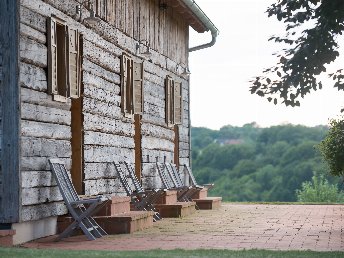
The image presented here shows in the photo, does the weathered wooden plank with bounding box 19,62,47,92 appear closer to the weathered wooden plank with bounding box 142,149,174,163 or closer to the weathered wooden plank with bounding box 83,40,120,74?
the weathered wooden plank with bounding box 83,40,120,74

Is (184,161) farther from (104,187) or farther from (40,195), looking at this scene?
(40,195)

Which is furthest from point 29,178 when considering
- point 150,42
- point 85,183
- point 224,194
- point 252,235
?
point 224,194

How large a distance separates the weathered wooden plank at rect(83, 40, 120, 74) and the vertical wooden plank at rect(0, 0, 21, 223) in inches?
103

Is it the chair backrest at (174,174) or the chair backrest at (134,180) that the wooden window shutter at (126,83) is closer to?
the chair backrest at (134,180)

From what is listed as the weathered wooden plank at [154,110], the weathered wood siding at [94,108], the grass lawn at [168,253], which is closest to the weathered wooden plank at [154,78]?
the weathered wood siding at [94,108]

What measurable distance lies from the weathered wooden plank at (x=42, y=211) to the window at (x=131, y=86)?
3.62 meters

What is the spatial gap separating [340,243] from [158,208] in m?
5.52

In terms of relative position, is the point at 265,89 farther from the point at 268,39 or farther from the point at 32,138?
the point at 32,138

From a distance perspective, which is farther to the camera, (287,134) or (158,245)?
(287,134)

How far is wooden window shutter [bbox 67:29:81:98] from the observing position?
1143 cm

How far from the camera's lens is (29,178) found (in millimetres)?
10102

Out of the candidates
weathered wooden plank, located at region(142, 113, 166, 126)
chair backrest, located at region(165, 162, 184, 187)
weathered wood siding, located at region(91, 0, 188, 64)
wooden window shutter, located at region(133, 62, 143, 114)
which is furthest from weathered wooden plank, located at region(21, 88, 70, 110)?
chair backrest, located at region(165, 162, 184, 187)

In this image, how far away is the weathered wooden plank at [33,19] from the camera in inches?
395

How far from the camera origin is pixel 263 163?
183ft
